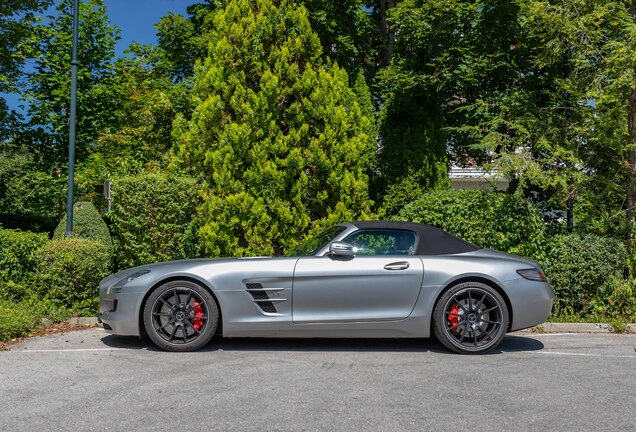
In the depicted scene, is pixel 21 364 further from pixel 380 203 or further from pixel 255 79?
pixel 380 203

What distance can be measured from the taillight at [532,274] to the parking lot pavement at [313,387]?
0.80 meters

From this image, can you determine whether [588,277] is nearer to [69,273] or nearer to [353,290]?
[353,290]

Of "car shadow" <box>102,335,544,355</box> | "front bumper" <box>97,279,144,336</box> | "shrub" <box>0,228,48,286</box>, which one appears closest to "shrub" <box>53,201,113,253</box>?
"shrub" <box>0,228,48,286</box>

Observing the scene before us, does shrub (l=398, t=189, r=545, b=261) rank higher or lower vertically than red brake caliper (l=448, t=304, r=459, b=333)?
higher

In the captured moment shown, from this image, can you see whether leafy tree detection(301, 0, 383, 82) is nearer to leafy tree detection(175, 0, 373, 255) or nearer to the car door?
leafy tree detection(175, 0, 373, 255)

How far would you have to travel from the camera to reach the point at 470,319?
594cm

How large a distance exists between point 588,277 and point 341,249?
14.7ft

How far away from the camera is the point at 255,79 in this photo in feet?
32.8

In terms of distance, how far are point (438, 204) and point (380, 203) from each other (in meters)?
3.67

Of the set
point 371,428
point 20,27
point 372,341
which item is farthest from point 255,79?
point 20,27

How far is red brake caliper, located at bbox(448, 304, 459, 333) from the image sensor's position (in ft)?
19.5

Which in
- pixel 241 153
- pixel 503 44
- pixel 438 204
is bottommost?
pixel 438 204

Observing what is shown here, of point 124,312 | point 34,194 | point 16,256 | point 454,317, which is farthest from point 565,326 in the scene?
point 34,194

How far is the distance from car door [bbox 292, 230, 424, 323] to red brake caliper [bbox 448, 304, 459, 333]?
0.42 m
